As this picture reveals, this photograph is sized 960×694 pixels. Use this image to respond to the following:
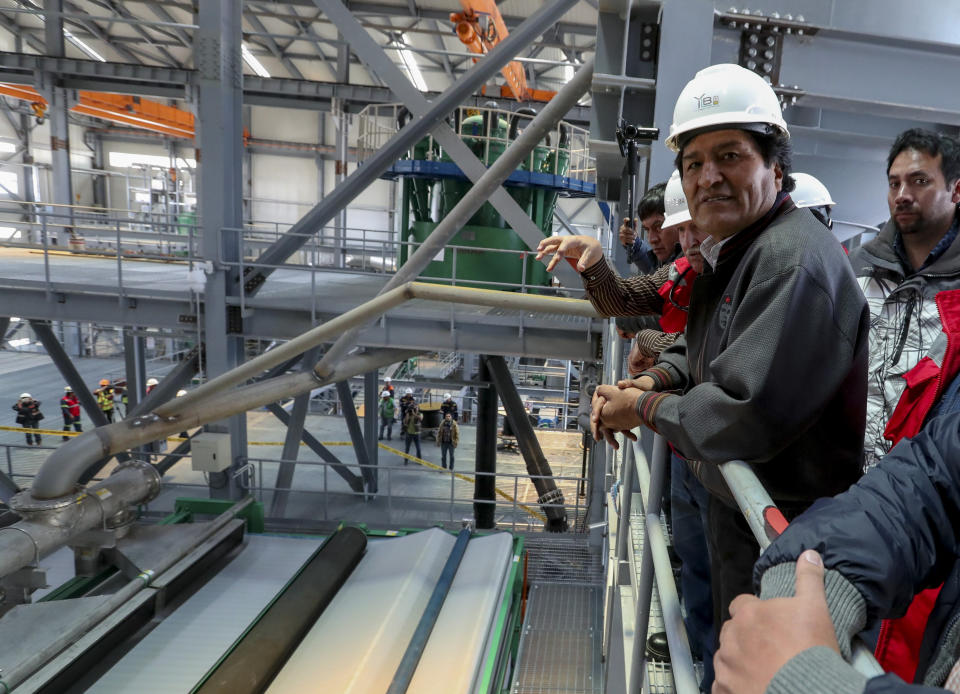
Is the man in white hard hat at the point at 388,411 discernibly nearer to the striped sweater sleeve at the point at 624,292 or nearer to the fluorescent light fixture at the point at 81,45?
the fluorescent light fixture at the point at 81,45

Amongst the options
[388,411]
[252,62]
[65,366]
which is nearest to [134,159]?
[252,62]

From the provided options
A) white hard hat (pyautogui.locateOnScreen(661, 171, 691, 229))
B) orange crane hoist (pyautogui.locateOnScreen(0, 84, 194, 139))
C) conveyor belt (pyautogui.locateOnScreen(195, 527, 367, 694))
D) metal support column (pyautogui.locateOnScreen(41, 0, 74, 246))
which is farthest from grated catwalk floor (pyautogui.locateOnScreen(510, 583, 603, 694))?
orange crane hoist (pyautogui.locateOnScreen(0, 84, 194, 139))

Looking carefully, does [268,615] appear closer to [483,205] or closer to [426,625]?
[426,625]

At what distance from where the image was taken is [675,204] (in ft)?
8.55

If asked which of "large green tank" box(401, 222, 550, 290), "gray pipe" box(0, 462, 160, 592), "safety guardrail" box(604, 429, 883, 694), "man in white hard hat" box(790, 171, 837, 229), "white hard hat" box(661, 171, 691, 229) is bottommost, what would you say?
"gray pipe" box(0, 462, 160, 592)

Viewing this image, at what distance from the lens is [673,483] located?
271 cm

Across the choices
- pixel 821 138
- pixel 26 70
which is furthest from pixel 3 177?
pixel 821 138

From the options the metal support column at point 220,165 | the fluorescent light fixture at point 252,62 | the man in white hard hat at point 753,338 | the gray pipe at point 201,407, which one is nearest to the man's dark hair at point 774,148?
the man in white hard hat at point 753,338

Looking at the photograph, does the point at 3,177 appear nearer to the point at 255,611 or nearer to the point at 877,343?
the point at 255,611

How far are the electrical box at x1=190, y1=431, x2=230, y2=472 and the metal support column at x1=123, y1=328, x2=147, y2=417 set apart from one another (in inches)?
214

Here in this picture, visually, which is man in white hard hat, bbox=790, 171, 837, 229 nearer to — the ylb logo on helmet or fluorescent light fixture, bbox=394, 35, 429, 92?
the ylb logo on helmet

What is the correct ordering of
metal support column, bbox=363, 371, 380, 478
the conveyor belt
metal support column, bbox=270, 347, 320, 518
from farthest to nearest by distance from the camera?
metal support column, bbox=363, 371, 380, 478
metal support column, bbox=270, 347, 320, 518
the conveyor belt

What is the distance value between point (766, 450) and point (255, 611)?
3.87 meters

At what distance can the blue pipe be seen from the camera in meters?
3.38
